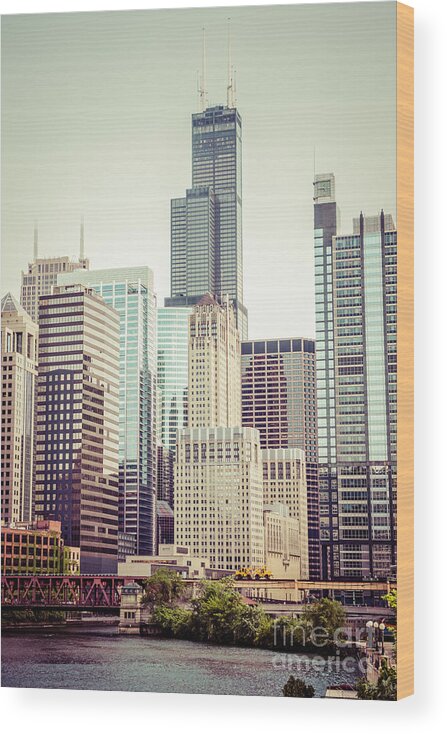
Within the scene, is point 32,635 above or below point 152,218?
below

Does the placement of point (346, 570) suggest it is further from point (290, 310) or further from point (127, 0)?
point (127, 0)

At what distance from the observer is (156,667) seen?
41.8 ft

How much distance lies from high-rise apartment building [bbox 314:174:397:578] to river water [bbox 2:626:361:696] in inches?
70.6

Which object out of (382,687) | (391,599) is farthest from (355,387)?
(382,687)

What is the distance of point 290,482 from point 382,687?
9036 millimetres

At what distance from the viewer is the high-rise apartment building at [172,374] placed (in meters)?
21.4

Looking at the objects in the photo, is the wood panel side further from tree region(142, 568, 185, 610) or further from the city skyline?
tree region(142, 568, 185, 610)

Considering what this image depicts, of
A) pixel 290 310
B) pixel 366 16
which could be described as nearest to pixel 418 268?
pixel 366 16

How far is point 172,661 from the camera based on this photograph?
13242 mm

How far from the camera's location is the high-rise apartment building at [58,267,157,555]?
22016mm

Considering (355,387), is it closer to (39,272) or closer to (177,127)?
→ (39,272)

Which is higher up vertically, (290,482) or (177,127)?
(177,127)

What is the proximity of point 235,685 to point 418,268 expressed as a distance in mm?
4946

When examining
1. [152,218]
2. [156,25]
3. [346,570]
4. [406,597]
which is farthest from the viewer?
[346,570]
